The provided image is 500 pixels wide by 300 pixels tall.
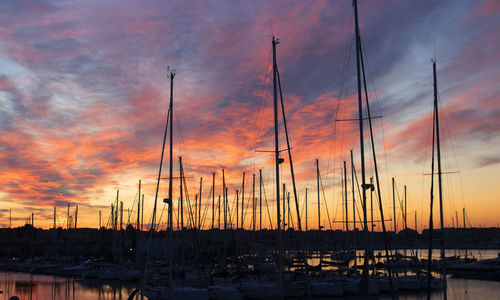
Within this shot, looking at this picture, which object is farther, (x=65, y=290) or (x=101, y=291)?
(x=65, y=290)

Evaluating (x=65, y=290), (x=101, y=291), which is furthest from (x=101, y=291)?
(x=65, y=290)

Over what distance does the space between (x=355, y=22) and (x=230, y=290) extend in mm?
23437

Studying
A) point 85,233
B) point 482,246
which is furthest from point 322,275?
point 482,246

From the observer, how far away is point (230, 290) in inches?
1369

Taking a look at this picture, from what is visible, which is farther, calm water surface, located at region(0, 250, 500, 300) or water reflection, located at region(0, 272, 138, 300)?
water reflection, located at region(0, 272, 138, 300)

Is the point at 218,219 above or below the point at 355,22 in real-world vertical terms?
below

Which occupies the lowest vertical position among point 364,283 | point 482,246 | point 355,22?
point 482,246

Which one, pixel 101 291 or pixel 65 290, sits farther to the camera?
pixel 65 290

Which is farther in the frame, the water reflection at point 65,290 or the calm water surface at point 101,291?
the water reflection at point 65,290

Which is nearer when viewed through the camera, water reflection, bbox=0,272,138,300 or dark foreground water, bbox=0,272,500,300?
dark foreground water, bbox=0,272,500,300

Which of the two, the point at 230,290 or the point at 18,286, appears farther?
the point at 18,286

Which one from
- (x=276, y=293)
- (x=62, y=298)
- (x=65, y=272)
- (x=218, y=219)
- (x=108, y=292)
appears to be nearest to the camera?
(x=276, y=293)

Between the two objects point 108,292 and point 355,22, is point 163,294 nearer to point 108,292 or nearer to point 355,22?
point 108,292

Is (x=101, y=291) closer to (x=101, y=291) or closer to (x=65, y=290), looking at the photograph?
(x=101, y=291)
